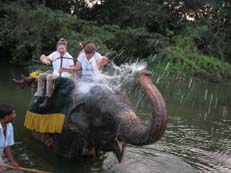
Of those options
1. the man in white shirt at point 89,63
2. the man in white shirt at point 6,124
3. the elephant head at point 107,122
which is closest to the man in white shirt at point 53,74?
the man in white shirt at point 89,63

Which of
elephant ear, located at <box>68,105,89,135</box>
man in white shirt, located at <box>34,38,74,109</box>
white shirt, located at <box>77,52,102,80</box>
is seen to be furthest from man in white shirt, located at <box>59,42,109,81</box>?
elephant ear, located at <box>68,105,89,135</box>

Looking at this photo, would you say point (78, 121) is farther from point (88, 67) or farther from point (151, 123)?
point (151, 123)

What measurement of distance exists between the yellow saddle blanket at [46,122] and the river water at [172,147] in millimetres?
434

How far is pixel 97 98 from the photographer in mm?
7191

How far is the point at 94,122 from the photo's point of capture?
280 inches

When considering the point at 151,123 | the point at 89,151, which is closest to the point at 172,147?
the point at 89,151

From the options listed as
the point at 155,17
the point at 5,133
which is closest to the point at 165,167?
the point at 5,133

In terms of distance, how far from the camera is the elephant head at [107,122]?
20.1ft

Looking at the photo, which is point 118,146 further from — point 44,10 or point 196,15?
point 196,15

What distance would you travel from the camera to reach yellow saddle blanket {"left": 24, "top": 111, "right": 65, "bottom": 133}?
771 centimetres

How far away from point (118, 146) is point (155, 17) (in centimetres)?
2061

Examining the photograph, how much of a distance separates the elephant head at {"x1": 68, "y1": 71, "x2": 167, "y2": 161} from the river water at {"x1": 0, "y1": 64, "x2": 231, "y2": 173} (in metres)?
0.61

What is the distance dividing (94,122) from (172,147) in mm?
2338

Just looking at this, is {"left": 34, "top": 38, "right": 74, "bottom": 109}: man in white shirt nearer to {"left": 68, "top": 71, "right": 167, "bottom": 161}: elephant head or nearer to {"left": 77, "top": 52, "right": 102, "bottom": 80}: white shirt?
{"left": 77, "top": 52, "right": 102, "bottom": 80}: white shirt
